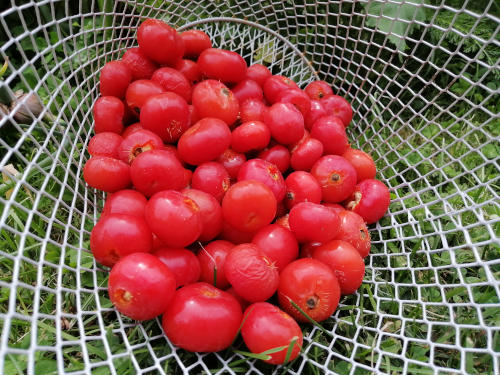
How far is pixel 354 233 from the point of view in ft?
5.22

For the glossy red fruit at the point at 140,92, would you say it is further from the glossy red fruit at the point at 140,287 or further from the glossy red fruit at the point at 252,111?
the glossy red fruit at the point at 140,287

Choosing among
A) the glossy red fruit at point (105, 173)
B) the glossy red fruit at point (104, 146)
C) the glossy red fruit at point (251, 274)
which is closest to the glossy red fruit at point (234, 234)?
the glossy red fruit at point (251, 274)

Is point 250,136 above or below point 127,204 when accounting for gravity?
above

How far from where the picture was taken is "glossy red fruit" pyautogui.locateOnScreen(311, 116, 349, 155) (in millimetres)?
1883

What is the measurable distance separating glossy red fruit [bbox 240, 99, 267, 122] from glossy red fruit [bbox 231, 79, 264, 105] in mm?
73

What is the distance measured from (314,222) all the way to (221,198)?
1.37 ft

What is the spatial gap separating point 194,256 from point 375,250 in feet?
2.80

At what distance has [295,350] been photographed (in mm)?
1231

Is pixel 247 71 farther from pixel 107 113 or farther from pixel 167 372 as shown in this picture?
pixel 167 372

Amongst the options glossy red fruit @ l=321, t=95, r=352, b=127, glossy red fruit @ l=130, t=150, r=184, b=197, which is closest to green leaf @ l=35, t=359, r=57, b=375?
glossy red fruit @ l=130, t=150, r=184, b=197

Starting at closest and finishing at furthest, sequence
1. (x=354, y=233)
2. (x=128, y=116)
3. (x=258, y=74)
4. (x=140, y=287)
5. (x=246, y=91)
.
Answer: (x=140, y=287) < (x=354, y=233) < (x=128, y=116) < (x=246, y=91) < (x=258, y=74)

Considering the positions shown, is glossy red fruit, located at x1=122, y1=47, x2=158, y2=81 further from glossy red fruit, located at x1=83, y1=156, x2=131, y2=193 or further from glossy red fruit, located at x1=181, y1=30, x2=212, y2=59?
glossy red fruit, located at x1=83, y1=156, x2=131, y2=193

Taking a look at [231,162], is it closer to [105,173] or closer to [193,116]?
[193,116]

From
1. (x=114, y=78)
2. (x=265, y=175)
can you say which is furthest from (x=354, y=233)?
(x=114, y=78)
